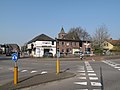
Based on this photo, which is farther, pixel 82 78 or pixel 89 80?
pixel 82 78

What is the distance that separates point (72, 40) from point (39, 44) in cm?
1587

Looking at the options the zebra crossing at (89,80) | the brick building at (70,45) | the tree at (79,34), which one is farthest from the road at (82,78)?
the tree at (79,34)

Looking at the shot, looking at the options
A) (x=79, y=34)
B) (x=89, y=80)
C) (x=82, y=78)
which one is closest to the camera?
(x=89, y=80)

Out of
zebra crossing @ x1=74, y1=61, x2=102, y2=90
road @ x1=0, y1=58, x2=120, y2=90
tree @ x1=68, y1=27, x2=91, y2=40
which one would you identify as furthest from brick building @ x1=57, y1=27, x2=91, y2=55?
zebra crossing @ x1=74, y1=61, x2=102, y2=90

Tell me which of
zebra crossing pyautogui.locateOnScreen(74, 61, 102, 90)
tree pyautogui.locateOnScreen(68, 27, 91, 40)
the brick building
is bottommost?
zebra crossing pyautogui.locateOnScreen(74, 61, 102, 90)

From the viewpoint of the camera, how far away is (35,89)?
1212cm

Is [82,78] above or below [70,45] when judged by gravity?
below

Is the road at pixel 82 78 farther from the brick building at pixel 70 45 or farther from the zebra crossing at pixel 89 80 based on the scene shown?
the brick building at pixel 70 45

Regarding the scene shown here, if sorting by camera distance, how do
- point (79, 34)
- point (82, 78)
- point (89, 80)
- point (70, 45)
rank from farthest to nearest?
1. point (79, 34)
2. point (70, 45)
3. point (82, 78)
4. point (89, 80)

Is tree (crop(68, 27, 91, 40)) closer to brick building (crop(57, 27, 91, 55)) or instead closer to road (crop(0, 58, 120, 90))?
brick building (crop(57, 27, 91, 55))

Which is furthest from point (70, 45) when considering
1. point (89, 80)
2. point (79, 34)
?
point (89, 80)

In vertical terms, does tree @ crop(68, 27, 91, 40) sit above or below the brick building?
above

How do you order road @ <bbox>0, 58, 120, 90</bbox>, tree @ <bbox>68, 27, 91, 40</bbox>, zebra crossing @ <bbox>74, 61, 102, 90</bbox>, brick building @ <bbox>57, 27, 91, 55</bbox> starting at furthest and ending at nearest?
tree @ <bbox>68, 27, 91, 40</bbox> → brick building @ <bbox>57, 27, 91, 55</bbox> → zebra crossing @ <bbox>74, 61, 102, 90</bbox> → road @ <bbox>0, 58, 120, 90</bbox>

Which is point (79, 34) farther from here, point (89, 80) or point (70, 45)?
point (89, 80)
